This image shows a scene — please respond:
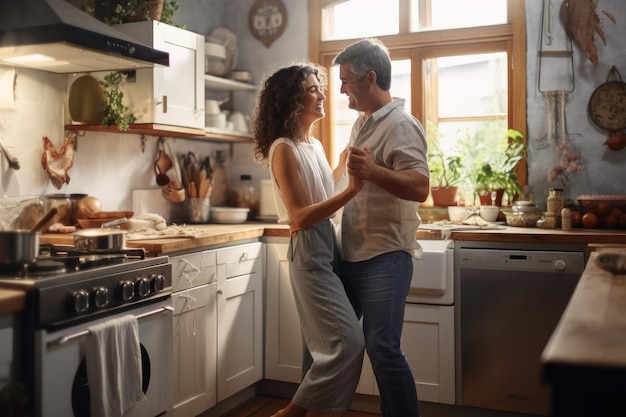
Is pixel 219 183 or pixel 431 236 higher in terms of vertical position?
pixel 219 183

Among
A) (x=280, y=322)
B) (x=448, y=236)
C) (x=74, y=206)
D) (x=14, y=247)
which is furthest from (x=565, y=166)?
(x=14, y=247)

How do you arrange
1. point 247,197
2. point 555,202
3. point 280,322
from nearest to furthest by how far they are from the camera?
point 555,202
point 280,322
point 247,197

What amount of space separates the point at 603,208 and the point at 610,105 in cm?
60

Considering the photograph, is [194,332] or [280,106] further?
[194,332]

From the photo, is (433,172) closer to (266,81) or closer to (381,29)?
(381,29)

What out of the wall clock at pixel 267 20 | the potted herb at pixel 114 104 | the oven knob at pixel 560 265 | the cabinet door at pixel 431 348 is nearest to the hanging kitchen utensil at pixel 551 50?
the oven knob at pixel 560 265

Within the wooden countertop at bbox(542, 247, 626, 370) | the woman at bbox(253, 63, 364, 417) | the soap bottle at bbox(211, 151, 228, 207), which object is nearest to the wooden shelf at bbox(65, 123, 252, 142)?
the soap bottle at bbox(211, 151, 228, 207)

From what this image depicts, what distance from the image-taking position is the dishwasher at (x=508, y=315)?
322 cm

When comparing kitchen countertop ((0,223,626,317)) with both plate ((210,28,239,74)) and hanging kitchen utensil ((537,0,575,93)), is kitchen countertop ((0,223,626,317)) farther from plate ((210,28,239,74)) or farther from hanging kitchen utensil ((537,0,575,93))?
plate ((210,28,239,74))

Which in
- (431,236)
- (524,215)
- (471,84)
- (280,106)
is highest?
(471,84)

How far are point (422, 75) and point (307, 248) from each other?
2.11 meters

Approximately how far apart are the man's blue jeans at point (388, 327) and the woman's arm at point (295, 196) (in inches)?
9.3

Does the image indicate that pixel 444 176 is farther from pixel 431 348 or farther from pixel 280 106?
pixel 280 106

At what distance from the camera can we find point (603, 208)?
352cm
